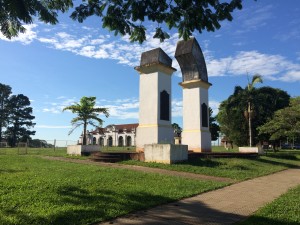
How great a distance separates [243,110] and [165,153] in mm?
22059

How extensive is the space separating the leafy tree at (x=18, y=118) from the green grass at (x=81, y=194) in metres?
53.9

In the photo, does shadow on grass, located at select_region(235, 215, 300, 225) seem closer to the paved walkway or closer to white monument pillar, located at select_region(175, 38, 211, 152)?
the paved walkway

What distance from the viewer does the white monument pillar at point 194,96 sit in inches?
815

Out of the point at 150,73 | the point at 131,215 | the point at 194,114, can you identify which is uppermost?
the point at 150,73

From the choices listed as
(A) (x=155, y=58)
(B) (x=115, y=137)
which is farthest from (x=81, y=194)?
(B) (x=115, y=137)

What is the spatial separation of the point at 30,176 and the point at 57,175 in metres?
0.86

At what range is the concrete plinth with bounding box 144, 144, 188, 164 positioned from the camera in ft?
48.1

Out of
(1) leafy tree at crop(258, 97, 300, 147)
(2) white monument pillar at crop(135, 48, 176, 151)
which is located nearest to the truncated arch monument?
(2) white monument pillar at crop(135, 48, 176, 151)

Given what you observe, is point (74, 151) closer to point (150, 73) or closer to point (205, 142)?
point (150, 73)

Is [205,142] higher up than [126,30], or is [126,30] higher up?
[126,30]

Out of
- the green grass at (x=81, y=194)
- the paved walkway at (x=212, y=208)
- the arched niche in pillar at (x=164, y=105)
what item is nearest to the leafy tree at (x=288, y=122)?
the arched niche in pillar at (x=164, y=105)

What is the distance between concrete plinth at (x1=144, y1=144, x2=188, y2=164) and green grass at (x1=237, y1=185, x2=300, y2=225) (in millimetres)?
6846

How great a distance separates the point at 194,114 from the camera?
21.0 meters

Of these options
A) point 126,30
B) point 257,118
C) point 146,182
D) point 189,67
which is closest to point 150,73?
point 189,67
